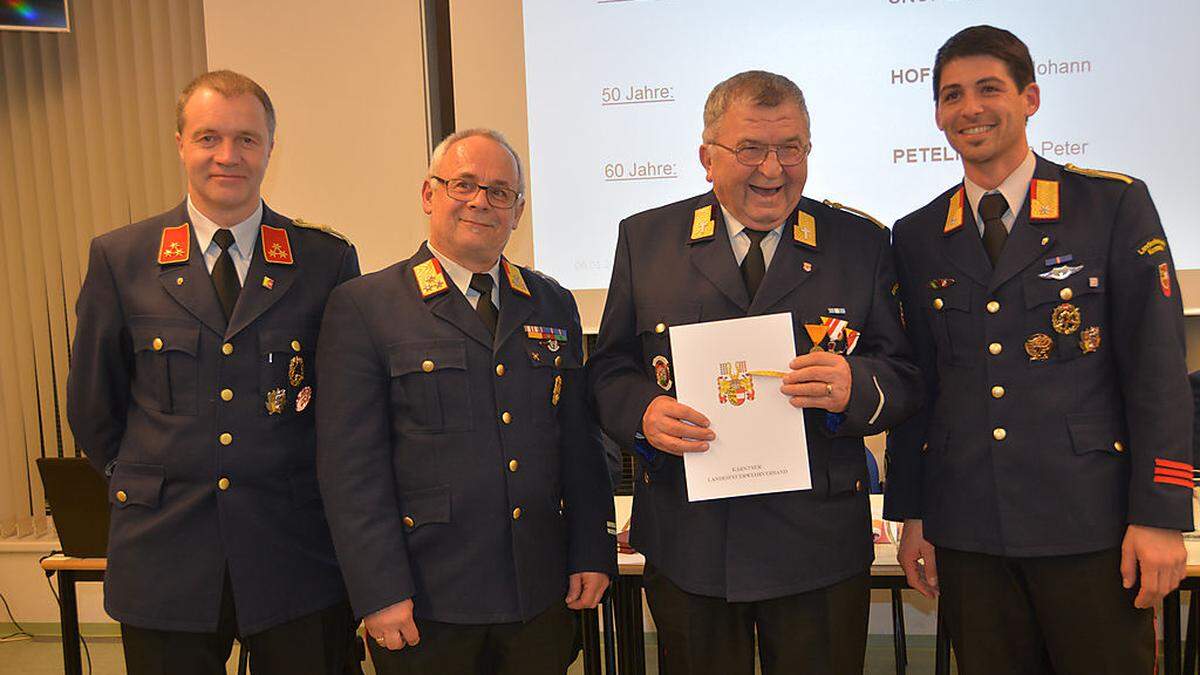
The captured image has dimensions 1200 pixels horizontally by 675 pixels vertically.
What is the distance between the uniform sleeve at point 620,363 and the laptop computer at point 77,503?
1.87m

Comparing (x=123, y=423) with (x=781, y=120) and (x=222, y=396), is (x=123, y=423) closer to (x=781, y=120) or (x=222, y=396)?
(x=222, y=396)

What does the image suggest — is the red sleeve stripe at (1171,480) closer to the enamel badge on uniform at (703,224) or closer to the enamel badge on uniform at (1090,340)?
the enamel badge on uniform at (1090,340)

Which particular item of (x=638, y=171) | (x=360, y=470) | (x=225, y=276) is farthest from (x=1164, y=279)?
(x=638, y=171)

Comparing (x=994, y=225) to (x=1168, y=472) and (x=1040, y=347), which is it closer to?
(x=1040, y=347)

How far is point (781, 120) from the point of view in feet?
6.02

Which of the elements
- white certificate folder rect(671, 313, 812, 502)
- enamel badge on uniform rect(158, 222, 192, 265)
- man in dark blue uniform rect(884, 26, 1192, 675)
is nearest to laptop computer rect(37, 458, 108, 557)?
enamel badge on uniform rect(158, 222, 192, 265)

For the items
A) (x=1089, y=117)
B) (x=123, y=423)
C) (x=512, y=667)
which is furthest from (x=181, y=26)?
(x=1089, y=117)

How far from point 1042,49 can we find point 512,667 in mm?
3290

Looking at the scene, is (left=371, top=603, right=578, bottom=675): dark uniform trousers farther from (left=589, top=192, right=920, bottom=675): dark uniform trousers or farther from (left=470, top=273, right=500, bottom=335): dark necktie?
(left=470, top=273, right=500, bottom=335): dark necktie

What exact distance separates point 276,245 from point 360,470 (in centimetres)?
60

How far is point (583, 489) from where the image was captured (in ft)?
6.70

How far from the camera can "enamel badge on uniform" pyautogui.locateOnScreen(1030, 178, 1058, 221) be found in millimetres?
1946

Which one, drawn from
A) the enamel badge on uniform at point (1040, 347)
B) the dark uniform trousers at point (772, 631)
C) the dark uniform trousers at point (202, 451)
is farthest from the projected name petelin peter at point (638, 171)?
the dark uniform trousers at point (772, 631)

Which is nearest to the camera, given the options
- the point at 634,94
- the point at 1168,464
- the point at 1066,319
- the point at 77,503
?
the point at 1168,464
